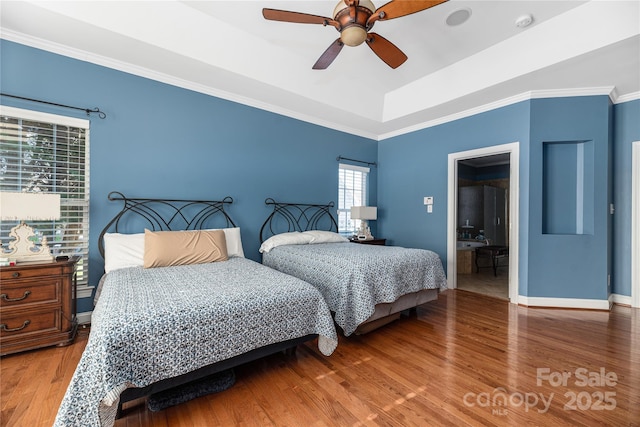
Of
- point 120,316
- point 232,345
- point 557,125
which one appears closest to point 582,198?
point 557,125

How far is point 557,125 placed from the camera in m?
3.54

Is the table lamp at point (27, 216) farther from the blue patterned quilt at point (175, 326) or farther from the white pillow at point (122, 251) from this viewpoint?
the blue patterned quilt at point (175, 326)

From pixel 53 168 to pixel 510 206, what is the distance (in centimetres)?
528

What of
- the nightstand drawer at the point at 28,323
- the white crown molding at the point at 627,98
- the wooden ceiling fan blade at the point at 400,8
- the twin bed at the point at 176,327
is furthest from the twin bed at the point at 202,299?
the white crown molding at the point at 627,98

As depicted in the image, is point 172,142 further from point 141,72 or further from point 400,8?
point 400,8

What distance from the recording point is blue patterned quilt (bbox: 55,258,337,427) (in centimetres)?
124

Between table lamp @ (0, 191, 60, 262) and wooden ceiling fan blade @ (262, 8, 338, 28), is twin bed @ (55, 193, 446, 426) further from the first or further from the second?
wooden ceiling fan blade @ (262, 8, 338, 28)

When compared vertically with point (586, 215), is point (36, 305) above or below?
below

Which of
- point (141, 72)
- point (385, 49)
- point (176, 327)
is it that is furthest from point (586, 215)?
point (141, 72)

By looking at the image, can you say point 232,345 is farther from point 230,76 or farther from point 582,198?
point 582,198

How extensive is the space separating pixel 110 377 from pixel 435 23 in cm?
376

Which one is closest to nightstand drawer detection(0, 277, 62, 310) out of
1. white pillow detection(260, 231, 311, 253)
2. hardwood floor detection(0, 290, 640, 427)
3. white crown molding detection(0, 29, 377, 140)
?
hardwood floor detection(0, 290, 640, 427)

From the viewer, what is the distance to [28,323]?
2.18 meters

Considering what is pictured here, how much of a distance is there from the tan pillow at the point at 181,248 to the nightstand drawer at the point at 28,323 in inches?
30.6
